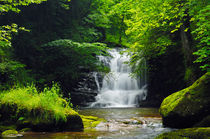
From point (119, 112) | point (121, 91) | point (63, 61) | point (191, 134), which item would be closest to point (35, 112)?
point (191, 134)

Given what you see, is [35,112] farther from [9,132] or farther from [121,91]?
[121,91]

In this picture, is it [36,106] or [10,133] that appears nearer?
[10,133]

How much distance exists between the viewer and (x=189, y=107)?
604 cm

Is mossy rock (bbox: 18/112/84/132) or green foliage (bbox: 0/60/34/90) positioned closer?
mossy rock (bbox: 18/112/84/132)

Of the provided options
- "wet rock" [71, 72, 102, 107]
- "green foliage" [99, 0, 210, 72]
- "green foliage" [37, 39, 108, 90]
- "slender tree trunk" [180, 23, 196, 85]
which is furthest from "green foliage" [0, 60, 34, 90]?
"slender tree trunk" [180, 23, 196, 85]

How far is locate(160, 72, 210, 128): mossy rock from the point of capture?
591 cm

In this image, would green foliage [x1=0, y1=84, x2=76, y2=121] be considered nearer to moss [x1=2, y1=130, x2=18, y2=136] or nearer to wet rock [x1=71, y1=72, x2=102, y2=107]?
moss [x1=2, y1=130, x2=18, y2=136]

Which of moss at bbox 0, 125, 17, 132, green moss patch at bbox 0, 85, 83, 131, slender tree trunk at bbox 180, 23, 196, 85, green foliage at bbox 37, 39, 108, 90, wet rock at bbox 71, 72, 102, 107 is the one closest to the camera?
moss at bbox 0, 125, 17, 132

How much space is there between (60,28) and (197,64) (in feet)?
35.3

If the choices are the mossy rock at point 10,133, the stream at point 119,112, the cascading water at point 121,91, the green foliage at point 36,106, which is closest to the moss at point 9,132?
the mossy rock at point 10,133

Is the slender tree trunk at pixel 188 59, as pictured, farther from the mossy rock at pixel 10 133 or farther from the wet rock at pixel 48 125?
the mossy rock at pixel 10 133

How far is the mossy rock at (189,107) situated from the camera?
5910 millimetres

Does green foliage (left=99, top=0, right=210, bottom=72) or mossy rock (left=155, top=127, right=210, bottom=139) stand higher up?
green foliage (left=99, top=0, right=210, bottom=72)

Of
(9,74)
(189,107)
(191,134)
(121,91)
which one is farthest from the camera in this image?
(121,91)
